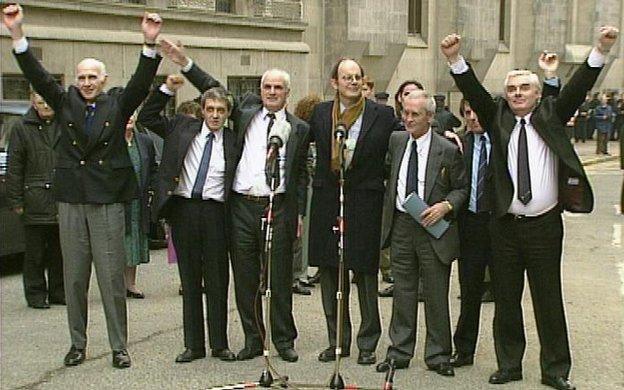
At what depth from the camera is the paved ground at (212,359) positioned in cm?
705

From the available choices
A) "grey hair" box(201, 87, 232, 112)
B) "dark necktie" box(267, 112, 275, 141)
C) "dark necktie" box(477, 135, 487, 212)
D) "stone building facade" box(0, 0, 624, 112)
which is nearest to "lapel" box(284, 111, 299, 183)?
"dark necktie" box(267, 112, 275, 141)

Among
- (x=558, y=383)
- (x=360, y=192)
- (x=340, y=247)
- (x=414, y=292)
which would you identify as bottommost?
(x=558, y=383)

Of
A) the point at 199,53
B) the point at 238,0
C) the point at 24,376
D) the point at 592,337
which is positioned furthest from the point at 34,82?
the point at 238,0

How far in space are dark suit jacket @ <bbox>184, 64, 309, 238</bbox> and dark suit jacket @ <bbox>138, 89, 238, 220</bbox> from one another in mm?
79

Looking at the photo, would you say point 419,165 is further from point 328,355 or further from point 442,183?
point 328,355

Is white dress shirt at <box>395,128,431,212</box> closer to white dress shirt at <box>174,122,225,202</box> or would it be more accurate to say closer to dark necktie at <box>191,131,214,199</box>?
white dress shirt at <box>174,122,225,202</box>

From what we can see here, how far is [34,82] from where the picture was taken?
23.5 feet

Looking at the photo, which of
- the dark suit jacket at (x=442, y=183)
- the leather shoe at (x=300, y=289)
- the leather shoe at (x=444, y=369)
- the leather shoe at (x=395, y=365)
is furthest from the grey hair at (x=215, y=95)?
the leather shoe at (x=300, y=289)

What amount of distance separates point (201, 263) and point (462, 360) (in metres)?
2.07

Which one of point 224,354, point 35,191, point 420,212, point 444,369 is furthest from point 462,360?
point 35,191

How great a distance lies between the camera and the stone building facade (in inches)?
Answer: 668

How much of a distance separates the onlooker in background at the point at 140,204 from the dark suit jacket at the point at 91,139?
2.18m

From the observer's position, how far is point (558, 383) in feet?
22.4

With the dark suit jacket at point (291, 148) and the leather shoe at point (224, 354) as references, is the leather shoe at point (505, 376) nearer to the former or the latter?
the dark suit jacket at point (291, 148)
